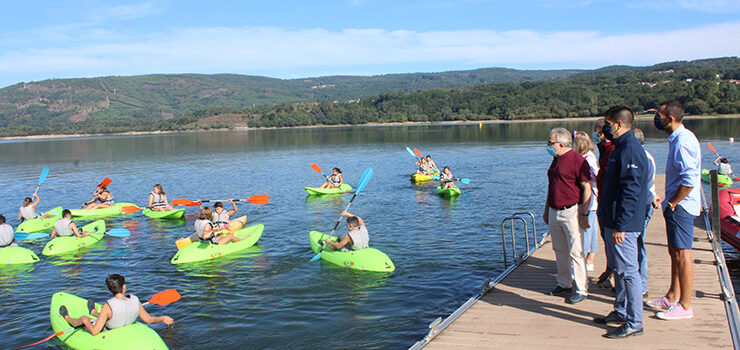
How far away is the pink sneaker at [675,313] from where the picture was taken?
18.9 feet

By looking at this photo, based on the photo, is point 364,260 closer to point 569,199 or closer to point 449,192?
point 569,199

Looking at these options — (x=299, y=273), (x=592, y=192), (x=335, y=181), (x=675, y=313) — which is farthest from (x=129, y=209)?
(x=675, y=313)

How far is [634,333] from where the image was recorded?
541cm

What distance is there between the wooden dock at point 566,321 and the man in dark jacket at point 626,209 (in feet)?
1.12

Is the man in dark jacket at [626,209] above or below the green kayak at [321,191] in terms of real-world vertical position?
above

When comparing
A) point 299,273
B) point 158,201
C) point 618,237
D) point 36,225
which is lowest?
point 299,273

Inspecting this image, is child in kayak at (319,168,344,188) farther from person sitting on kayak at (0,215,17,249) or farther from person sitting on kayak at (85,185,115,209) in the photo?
person sitting on kayak at (0,215,17,249)

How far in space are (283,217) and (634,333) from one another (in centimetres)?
1405

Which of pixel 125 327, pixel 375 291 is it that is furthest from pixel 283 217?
pixel 125 327

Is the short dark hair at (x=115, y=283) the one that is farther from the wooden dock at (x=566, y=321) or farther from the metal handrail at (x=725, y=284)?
the metal handrail at (x=725, y=284)

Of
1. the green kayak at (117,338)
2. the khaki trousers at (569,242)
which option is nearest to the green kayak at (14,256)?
the green kayak at (117,338)

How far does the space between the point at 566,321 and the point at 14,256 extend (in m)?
13.1

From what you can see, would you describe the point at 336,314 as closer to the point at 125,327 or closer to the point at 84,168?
the point at 125,327

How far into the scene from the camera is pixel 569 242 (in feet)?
21.1
